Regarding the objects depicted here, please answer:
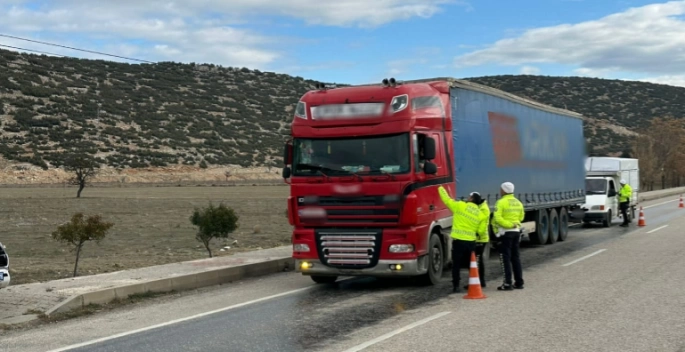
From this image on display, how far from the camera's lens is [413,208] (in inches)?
478

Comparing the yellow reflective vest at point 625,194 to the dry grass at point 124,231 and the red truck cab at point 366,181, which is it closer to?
the dry grass at point 124,231

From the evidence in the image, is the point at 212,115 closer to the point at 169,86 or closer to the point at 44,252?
the point at 169,86

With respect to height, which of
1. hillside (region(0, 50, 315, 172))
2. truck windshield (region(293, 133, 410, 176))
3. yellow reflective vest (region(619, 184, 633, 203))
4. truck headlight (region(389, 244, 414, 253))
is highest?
hillside (region(0, 50, 315, 172))

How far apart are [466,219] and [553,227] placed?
10.1 m

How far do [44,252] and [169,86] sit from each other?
8068 cm

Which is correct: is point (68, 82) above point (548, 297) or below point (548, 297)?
above

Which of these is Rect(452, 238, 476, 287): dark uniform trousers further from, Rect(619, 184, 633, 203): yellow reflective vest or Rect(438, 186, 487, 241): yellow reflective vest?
Rect(619, 184, 633, 203): yellow reflective vest

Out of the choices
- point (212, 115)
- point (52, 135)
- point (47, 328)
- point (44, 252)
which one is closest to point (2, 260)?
point (47, 328)

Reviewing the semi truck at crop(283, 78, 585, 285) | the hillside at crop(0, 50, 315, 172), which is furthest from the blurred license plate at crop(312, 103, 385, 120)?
the hillside at crop(0, 50, 315, 172)

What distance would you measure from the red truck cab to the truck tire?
25.9 ft

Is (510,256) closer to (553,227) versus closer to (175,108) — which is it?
(553,227)

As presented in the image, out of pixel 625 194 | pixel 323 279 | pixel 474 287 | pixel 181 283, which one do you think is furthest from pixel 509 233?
pixel 625 194

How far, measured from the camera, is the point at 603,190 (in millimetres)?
28031

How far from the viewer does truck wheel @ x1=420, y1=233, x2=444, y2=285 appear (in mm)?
12945
